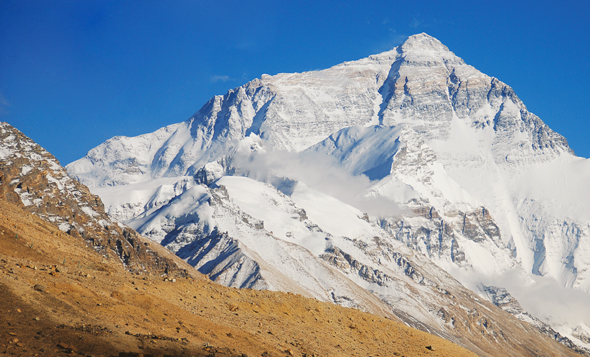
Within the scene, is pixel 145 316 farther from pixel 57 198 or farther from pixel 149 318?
pixel 57 198

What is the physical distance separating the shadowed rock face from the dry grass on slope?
111 m

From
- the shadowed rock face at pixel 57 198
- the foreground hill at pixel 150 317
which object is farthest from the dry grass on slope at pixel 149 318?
the shadowed rock face at pixel 57 198

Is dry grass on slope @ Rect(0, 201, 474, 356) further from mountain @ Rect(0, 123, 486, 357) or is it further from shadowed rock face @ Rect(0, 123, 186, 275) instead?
shadowed rock face @ Rect(0, 123, 186, 275)

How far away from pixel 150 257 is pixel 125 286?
163 m

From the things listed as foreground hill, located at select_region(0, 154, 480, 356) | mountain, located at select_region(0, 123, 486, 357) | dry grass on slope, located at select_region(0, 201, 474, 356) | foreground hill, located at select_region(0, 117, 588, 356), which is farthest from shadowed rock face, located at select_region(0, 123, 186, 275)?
foreground hill, located at select_region(0, 154, 480, 356)

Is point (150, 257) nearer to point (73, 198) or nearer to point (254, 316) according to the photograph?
point (73, 198)

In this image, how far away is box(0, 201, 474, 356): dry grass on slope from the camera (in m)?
26.9

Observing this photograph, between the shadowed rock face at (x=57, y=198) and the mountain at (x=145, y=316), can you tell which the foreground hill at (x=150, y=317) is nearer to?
the mountain at (x=145, y=316)

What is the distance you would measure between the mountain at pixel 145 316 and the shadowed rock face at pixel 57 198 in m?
106

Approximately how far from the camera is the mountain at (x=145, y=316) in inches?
1058

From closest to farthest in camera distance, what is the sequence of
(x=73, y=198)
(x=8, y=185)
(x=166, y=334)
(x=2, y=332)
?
(x=2, y=332) → (x=166, y=334) → (x=8, y=185) → (x=73, y=198)

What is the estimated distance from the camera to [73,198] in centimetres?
17350

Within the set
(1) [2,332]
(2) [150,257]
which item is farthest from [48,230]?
(2) [150,257]

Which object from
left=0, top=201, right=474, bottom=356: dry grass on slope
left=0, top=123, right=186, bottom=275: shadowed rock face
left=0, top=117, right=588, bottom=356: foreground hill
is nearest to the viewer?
left=0, top=201, right=474, bottom=356: dry grass on slope
